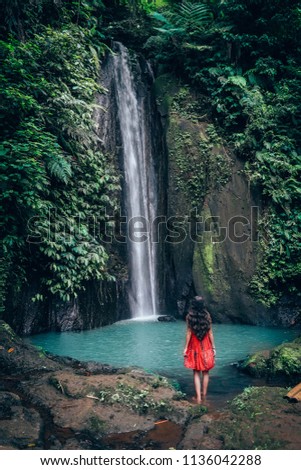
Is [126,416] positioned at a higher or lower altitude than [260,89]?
lower

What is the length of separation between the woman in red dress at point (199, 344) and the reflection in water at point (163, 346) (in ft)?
1.05

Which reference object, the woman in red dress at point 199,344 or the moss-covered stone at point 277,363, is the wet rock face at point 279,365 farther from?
the woman in red dress at point 199,344

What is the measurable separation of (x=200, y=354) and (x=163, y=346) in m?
2.93

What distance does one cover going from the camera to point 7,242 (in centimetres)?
784

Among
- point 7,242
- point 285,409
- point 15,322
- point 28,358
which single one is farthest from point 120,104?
point 285,409

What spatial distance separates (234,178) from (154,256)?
328 centimetres

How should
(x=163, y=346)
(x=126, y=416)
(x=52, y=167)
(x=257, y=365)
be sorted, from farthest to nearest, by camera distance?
(x=52, y=167) → (x=163, y=346) → (x=257, y=365) → (x=126, y=416)

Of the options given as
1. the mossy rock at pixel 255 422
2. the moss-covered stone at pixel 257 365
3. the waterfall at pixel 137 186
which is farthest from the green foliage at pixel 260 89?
the mossy rock at pixel 255 422

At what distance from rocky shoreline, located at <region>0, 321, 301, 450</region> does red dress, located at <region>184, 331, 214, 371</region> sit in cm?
45

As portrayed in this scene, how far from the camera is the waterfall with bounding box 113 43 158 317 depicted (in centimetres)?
1172

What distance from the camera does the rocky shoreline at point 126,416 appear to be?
3713mm

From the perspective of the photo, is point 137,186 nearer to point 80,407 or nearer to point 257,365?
point 257,365

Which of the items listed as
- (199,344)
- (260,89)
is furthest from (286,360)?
(260,89)

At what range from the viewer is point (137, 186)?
12.3 metres
